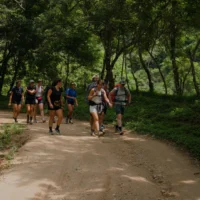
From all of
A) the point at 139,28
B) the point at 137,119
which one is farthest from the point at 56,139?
the point at 139,28

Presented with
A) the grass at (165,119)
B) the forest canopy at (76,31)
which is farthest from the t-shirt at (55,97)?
the forest canopy at (76,31)

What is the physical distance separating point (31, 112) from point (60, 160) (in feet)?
22.5

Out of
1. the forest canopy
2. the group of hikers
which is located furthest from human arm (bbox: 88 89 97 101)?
the forest canopy

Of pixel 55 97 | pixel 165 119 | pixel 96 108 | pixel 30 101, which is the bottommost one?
pixel 165 119

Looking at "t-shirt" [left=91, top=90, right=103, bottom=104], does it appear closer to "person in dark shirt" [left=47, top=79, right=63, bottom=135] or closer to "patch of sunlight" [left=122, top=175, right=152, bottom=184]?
"person in dark shirt" [left=47, top=79, right=63, bottom=135]

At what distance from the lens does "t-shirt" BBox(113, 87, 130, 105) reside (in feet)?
38.7

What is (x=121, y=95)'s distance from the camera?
1178 cm

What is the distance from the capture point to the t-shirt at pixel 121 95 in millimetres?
11781

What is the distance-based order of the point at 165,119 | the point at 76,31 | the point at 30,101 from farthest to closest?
the point at 76,31
the point at 165,119
the point at 30,101

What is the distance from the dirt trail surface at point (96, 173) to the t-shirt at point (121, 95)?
8.35ft

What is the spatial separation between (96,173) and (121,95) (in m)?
5.65

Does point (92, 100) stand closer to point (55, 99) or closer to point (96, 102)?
point (96, 102)

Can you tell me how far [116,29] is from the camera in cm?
2131

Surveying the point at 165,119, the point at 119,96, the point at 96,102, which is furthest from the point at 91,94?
the point at 165,119
